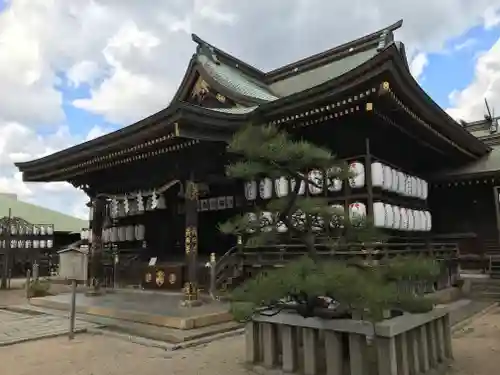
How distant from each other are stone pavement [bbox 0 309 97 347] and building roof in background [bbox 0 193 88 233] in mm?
22868

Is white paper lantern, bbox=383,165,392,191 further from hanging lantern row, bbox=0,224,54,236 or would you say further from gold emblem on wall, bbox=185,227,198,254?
hanging lantern row, bbox=0,224,54,236

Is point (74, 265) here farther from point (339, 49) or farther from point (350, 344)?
point (339, 49)

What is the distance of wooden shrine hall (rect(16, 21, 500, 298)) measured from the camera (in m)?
8.86

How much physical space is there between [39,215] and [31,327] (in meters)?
28.2

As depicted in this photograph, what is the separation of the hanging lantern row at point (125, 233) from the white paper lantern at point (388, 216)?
343 inches

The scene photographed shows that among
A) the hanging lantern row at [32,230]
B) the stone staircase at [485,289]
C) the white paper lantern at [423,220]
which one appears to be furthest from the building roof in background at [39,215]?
the stone staircase at [485,289]

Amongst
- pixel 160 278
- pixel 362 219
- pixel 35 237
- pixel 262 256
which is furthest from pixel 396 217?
pixel 35 237

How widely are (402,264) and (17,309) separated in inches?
383

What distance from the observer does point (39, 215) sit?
33.1 metres

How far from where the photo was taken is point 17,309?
10.3 metres

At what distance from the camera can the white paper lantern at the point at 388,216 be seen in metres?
9.79

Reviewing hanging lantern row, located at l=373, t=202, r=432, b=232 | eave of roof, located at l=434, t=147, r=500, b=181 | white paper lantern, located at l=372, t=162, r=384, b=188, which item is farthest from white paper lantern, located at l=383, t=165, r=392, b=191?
eave of roof, located at l=434, t=147, r=500, b=181

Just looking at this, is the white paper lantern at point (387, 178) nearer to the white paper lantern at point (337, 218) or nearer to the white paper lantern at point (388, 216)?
the white paper lantern at point (388, 216)

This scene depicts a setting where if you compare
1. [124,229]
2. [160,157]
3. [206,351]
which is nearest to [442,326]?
[206,351]
